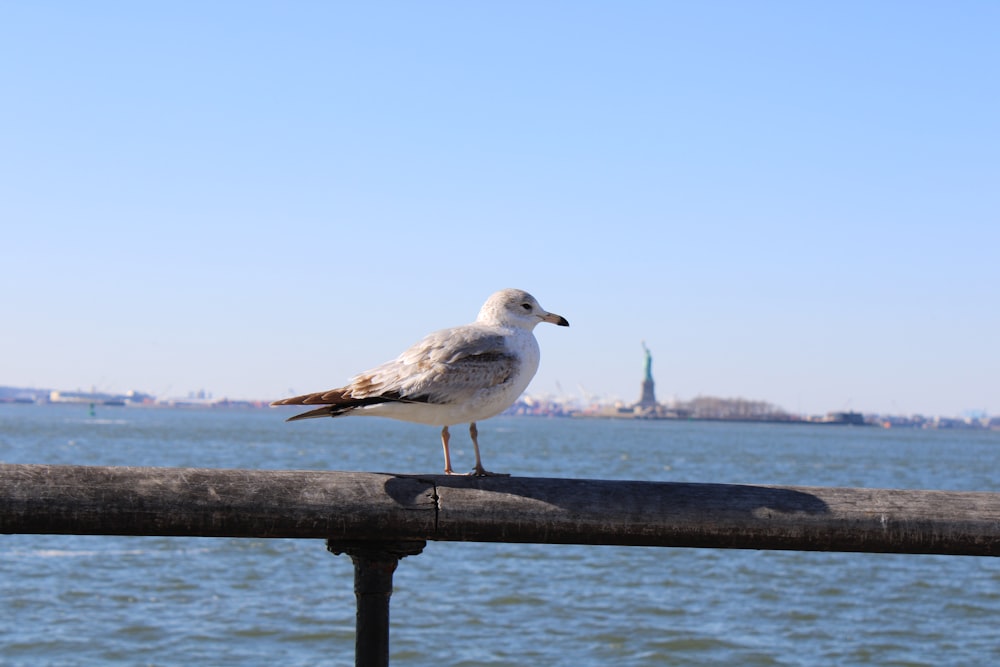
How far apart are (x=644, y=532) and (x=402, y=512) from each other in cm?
59

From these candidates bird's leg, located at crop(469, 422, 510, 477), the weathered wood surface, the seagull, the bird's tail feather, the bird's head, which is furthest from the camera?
the bird's head

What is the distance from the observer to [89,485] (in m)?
2.65

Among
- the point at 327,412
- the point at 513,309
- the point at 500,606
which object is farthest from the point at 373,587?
the point at 500,606

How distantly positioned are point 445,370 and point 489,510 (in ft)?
2.70

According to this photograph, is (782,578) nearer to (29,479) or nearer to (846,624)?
(846,624)

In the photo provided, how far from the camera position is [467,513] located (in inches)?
108

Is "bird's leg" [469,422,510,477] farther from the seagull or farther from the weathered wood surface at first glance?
the weathered wood surface

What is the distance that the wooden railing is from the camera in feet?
8.74

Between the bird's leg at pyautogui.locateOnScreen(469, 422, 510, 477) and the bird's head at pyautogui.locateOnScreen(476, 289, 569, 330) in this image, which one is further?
the bird's head at pyautogui.locateOnScreen(476, 289, 569, 330)

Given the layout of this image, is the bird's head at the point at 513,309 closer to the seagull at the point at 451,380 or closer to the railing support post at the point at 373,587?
the seagull at the point at 451,380

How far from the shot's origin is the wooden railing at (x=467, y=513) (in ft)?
8.74

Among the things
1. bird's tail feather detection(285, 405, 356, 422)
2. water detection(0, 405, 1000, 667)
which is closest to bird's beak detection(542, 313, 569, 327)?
bird's tail feather detection(285, 405, 356, 422)

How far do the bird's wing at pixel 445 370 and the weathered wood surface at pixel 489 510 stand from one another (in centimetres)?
61

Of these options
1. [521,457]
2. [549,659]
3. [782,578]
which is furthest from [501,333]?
[521,457]
